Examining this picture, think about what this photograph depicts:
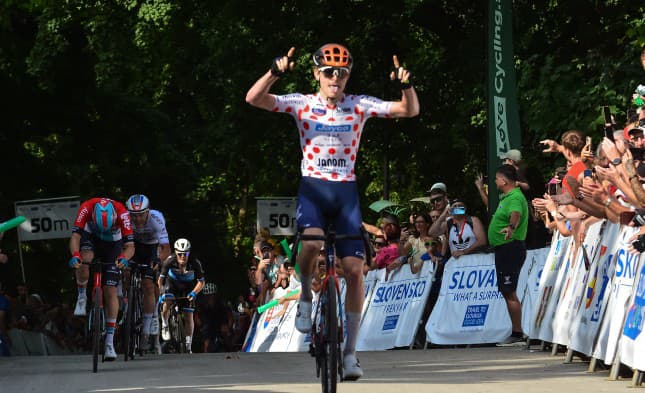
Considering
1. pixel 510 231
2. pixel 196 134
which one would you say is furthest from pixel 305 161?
pixel 196 134

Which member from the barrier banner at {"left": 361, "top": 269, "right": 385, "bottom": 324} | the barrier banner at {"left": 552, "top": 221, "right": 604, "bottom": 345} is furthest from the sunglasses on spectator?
the barrier banner at {"left": 361, "top": 269, "right": 385, "bottom": 324}

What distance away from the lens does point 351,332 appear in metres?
11.2

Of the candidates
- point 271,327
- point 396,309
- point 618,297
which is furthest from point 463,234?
point 271,327

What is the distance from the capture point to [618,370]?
12.0 meters

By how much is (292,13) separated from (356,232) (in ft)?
73.2

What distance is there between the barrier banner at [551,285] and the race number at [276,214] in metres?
17.2

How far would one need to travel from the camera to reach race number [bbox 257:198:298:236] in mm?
33781

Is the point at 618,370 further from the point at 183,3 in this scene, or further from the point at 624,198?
the point at 183,3

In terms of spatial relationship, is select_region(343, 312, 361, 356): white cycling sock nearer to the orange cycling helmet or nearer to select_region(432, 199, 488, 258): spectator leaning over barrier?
the orange cycling helmet

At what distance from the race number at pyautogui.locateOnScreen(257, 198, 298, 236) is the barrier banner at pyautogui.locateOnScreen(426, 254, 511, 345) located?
1380 cm

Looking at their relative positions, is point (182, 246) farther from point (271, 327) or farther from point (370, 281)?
point (370, 281)

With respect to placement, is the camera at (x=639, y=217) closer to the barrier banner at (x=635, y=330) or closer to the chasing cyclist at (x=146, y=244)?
the barrier banner at (x=635, y=330)

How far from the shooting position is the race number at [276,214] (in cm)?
3378

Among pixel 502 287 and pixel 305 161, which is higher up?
pixel 305 161
